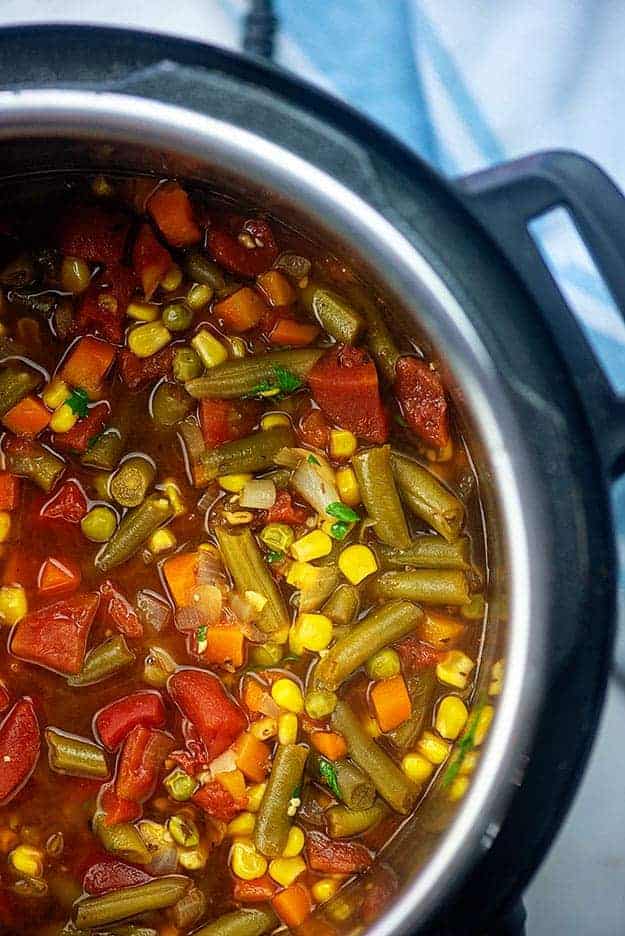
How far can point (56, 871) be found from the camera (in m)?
2.65

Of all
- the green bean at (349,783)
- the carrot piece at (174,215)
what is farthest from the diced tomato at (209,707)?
the carrot piece at (174,215)

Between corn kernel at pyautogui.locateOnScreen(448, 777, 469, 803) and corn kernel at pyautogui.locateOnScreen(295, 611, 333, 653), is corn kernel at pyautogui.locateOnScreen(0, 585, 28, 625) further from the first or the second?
corn kernel at pyautogui.locateOnScreen(448, 777, 469, 803)

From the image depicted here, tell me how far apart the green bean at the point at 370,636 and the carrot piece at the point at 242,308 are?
31.7 inches

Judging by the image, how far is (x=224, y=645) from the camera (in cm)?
259

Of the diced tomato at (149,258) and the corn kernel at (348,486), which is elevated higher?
the diced tomato at (149,258)

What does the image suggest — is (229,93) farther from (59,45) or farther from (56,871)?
(56,871)

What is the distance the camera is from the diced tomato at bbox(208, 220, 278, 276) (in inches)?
97.0

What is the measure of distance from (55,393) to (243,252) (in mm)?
600

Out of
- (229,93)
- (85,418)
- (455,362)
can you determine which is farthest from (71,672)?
(229,93)

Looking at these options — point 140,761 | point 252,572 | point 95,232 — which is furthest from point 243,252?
point 140,761

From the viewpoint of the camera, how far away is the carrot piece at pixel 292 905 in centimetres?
260

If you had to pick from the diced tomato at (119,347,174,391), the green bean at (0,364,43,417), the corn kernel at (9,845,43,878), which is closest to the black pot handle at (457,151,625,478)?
the diced tomato at (119,347,174,391)

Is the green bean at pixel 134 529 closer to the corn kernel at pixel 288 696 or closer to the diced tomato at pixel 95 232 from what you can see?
the corn kernel at pixel 288 696

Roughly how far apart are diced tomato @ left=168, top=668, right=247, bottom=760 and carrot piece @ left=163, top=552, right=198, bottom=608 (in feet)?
0.63
